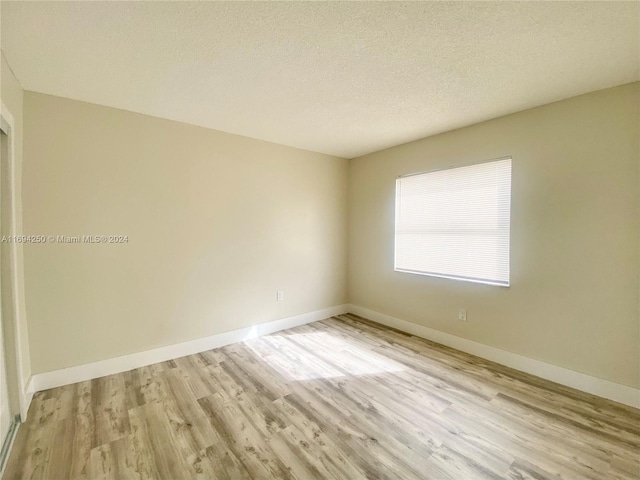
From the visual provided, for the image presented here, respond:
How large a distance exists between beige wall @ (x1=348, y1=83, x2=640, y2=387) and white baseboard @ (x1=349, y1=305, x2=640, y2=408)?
0.06 meters

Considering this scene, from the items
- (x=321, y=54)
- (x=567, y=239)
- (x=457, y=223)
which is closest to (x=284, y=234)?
(x=457, y=223)

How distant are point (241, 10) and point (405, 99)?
1.46 metres

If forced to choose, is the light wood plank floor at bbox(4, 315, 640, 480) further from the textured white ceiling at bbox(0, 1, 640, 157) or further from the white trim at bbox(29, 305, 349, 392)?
the textured white ceiling at bbox(0, 1, 640, 157)

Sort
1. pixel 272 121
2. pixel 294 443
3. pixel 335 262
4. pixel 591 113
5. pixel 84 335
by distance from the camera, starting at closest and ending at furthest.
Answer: pixel 294 443 → pixel 591 113 → pixel 84 335 → pixel 272 121 → pixel 335 262

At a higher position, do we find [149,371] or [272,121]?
[272,121]

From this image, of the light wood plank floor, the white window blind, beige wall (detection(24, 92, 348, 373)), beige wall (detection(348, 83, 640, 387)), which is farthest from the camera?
the white window blind

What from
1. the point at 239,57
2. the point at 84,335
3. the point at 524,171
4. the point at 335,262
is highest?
the point at 239,57

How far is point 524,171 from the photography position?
8.08ft

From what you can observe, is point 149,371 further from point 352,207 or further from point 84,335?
point 352,207

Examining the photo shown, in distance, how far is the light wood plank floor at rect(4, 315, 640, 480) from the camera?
1.45m

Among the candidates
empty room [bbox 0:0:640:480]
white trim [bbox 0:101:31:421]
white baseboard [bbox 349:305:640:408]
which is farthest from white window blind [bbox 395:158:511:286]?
white trim [bbox 0:101:31:421]

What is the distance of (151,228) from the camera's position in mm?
2594

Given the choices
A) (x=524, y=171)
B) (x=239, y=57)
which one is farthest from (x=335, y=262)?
(x=239, y=57)

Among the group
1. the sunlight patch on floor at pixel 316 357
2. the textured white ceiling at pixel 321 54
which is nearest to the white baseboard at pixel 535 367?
the sunlight patch on floor at pixel 316 357
